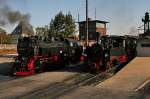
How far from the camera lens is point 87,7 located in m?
33.4

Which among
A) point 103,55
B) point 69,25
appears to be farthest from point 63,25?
point 103,55

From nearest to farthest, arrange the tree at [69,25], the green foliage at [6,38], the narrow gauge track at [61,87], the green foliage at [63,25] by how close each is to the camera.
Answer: the narrow gauge track at [61,87], the green foliage at [63,25], the tree at [69,25], the green foliage at [6,38]

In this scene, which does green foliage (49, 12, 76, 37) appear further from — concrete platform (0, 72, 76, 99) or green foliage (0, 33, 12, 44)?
concrete platform (0, 72, 76, 99)

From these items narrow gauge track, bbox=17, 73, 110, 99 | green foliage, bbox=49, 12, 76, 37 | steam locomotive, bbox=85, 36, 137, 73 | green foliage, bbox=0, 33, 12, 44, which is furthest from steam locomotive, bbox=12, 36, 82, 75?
green foliage, bbox=0, 33, 12, 44

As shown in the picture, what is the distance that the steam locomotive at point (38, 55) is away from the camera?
21250 mm

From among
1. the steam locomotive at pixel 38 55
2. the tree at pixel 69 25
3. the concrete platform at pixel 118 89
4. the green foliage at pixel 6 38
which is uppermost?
the tree at pixel 69 25

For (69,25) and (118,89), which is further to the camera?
(69,25)

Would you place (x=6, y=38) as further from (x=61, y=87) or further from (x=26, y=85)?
(x=61, y=87)

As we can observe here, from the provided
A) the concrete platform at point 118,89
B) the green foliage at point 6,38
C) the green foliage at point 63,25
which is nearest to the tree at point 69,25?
the green foliage at point 63,25

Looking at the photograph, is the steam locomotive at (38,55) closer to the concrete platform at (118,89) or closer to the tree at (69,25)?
the concrete platform at (118,89)

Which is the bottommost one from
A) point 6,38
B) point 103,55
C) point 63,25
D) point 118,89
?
point 118,89

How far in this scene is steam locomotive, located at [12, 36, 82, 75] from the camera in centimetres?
2125

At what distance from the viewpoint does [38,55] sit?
73.3ft

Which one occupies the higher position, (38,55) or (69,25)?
(69,25)
